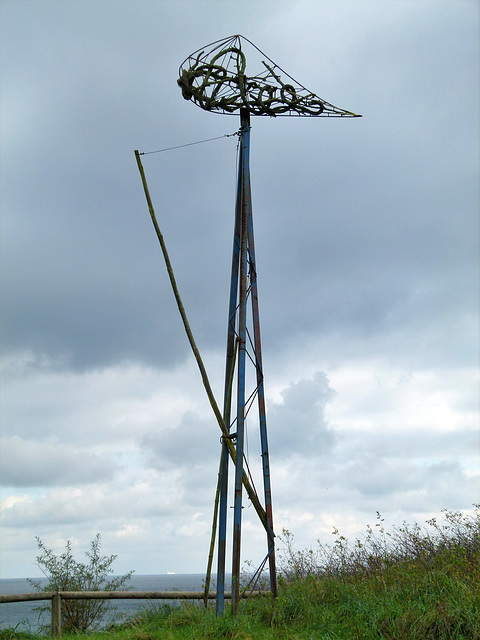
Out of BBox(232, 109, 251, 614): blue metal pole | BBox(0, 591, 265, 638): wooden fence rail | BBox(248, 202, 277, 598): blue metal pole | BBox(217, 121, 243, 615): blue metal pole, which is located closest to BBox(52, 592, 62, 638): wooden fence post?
BBox(0, 591, 265, 638): wooden fence rail

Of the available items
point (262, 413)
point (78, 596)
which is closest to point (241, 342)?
point (262, 413)

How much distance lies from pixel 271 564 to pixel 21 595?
3.13 metres

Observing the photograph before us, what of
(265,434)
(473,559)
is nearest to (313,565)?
(473,559)

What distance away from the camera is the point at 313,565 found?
10656 millimetres

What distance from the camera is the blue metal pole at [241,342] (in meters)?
7.84

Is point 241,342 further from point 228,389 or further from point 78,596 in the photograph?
point 78,596

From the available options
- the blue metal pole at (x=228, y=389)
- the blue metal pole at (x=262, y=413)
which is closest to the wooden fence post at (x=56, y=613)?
the blue metal pole at (x=228, y=389)

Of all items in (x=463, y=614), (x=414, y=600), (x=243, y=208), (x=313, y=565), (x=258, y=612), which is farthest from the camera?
(x=313, y=565)

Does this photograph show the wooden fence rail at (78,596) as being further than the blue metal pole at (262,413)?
Yes

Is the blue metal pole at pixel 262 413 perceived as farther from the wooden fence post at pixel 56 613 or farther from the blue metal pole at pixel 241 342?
the wooden fence post at pixel 56 613

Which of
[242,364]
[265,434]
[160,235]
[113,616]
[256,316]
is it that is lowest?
[113,616]

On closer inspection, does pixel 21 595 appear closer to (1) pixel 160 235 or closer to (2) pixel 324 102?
(1) pixel 160 235

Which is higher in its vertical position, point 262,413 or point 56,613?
point 262,413

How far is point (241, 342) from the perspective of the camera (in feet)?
27.5
